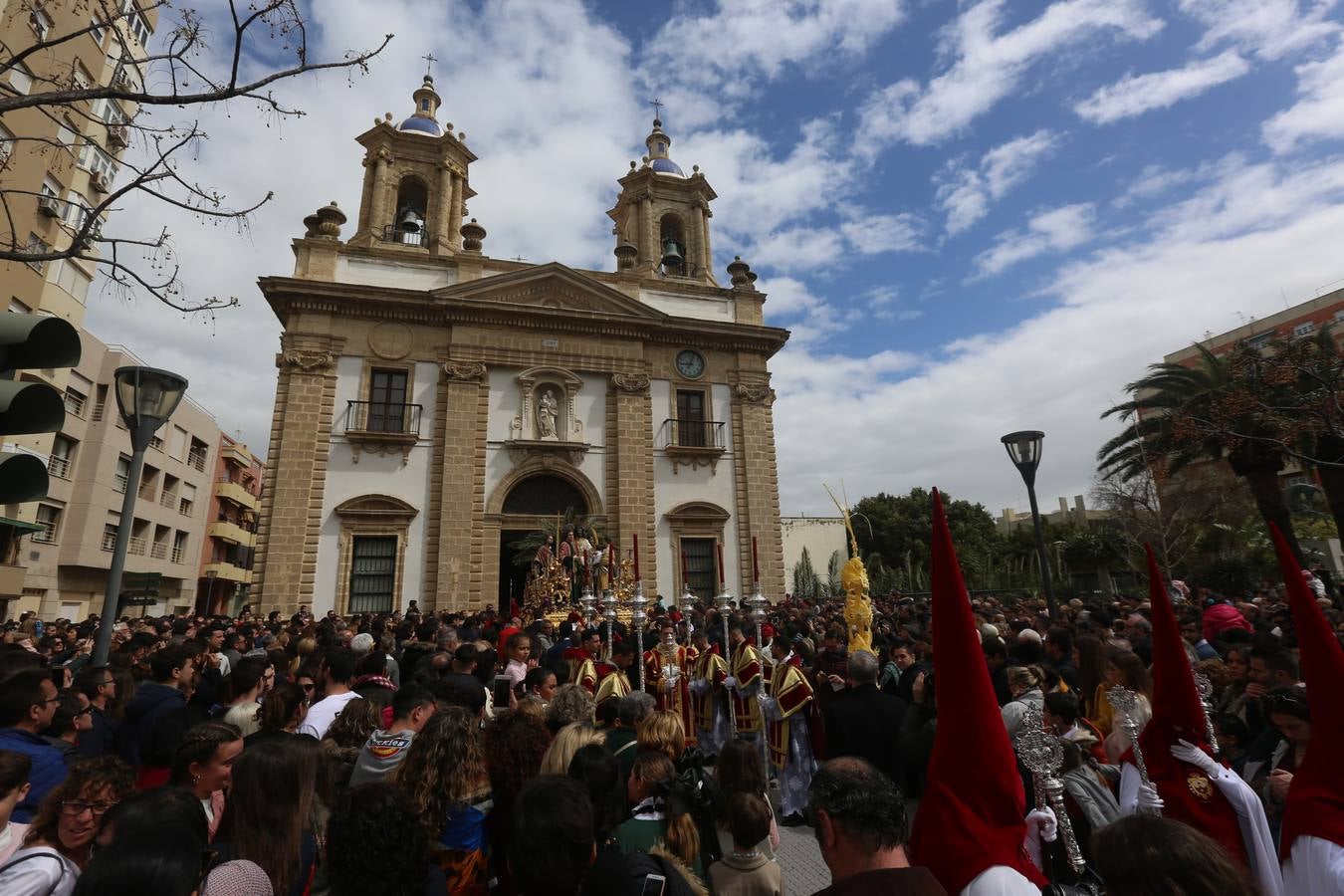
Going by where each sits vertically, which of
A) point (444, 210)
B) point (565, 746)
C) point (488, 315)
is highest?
point (444, 210)

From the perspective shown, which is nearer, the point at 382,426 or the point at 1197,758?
the point at 1197,758

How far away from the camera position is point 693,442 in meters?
22.1

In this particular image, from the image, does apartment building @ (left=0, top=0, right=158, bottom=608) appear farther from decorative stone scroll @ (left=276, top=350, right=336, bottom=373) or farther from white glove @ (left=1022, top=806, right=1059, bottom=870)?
white glove @ (left=1022, top=806, right=1059, bottom=870)

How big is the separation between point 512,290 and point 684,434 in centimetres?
707

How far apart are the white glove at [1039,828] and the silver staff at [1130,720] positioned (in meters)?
0.41

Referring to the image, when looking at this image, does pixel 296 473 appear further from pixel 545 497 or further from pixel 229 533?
pixel 229 533

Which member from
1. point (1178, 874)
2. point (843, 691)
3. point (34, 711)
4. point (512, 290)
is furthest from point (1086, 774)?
point (512, 290)

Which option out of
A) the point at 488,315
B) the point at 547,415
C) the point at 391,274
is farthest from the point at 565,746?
the point at 391,274

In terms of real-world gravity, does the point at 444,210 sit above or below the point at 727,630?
above

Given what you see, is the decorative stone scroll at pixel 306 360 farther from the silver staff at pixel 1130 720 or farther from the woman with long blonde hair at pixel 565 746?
the silver staff at pixel 1130 720

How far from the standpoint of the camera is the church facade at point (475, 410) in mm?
18312

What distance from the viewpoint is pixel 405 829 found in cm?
218

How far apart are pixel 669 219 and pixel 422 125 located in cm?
932

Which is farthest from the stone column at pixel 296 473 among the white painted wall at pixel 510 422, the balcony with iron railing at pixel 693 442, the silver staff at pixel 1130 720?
the silver staff at pixel 1130 720
